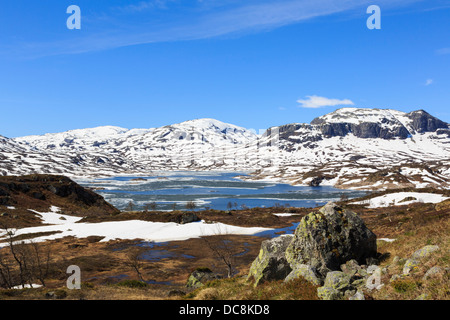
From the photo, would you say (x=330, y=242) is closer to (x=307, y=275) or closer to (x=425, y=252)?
(x=307, y=275)

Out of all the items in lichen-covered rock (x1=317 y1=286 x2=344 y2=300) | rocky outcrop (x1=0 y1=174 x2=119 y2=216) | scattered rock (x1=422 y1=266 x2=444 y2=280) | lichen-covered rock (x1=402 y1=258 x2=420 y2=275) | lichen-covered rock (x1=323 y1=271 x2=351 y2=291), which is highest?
scattered rock (x1=422 y1=266 x2=444 y2=280)

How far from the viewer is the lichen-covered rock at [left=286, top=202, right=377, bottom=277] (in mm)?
22016

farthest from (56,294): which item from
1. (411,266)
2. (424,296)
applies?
(424,296)

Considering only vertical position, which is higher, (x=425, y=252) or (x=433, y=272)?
(x=433, y=272)

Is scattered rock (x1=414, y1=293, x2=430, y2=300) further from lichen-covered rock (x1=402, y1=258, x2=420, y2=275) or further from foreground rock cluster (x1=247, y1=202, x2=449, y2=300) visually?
foreground rock cluster (x1=247, y1=202, x2=449, y2=300)

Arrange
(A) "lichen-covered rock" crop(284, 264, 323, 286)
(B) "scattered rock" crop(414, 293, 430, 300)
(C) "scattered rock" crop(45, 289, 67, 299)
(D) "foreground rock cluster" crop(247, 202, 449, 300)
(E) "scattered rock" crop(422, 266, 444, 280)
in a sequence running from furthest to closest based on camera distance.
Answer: (C) "scattered rock" crop(45, 289, 67, 299)
(D) "foreground rock cluster" crop(247, 202, 449, 300)
(A) "lichen-covered rock" crop(284, 264, 323, 286)
(E) "scattered rock" crop(422, 266, 444, 280)
(B) "scattered rock" crop(414, 293, 430, 300)

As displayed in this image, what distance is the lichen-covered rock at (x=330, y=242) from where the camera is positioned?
22.0 metres

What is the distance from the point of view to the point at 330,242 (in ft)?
73.7

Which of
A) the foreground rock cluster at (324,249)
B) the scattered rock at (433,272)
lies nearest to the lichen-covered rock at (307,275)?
the foreground rock cluster at (324,249)

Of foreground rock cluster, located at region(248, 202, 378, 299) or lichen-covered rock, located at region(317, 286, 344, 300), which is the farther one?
foreground rock cluster, located at region(248, 202, 378, 299)

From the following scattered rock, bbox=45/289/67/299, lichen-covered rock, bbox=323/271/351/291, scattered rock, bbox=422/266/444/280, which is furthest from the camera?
scattered rock, bbox=45/289/67/299

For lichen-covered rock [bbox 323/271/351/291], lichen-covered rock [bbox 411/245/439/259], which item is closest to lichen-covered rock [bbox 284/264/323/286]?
lichen-covered rock [bbox 323/271/351/291]
